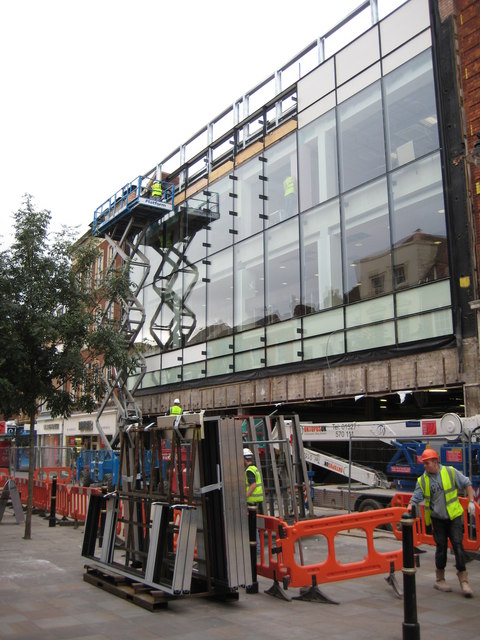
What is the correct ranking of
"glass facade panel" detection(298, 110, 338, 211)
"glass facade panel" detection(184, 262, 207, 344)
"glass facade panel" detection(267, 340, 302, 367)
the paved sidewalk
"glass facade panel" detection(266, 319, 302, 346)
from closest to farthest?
1. the paved sidewalk
2. "glass facade panel" detection(298, 110, 338, 211)
3. "glass facade panel" detection(267, 340, 302, 367)
4. "glass facade panel" detection(266, 319, 302, 346)
5. "glass facade panel" detection(184, 262, 207, 344)

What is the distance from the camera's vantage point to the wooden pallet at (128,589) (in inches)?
264

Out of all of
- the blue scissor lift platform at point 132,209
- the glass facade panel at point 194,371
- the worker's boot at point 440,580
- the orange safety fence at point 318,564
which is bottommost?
the worker's boot at point 440,580

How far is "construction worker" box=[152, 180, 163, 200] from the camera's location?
30.1m

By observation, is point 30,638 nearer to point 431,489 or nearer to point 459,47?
point 431,489

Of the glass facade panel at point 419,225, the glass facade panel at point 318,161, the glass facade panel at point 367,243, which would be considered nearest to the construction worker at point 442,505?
the glass facade panel at point 419,225

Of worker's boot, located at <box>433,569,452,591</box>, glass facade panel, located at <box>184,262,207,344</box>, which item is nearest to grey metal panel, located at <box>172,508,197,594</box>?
worker's boot, located at <box>433,569,452,591</box>

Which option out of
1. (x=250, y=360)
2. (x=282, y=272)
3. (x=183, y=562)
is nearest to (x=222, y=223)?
(x=282, y=272)

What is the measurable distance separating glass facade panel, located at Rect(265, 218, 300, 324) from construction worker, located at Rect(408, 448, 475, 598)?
43.9 feet

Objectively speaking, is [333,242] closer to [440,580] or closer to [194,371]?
[194,371]

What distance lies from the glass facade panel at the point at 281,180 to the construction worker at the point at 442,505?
15.2m

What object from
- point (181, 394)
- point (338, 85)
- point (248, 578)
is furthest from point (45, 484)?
point (338, 85)

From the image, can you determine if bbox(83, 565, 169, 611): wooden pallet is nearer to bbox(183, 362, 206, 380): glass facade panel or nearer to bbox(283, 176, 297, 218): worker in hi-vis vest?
bbox(283, 176, 297, 218): worker in hi-vis vest

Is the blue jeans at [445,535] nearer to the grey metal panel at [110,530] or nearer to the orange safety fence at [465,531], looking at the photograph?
the orange safety fence at [465,531]

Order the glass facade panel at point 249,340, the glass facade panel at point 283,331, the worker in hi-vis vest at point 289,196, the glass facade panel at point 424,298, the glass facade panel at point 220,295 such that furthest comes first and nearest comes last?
the glass facade panel at point 220,295
the glass facade panel at point 249,340
the worker in hi-vis vest at point 289,196
the glass facade panel at point 283,331
the glass facade panel at point 424,298
